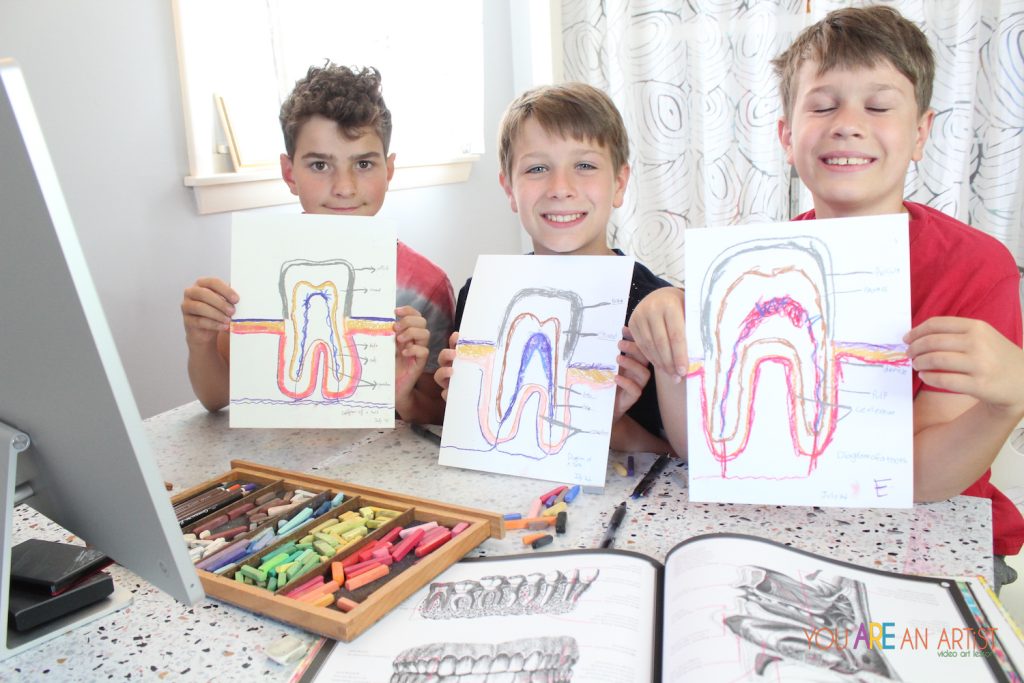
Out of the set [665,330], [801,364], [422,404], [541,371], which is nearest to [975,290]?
[801,364]

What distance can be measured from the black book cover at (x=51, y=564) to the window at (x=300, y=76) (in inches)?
39.8

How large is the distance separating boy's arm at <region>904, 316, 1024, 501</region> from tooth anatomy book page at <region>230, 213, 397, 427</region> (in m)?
0.65

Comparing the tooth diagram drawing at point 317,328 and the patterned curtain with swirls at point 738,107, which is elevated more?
the patterned curtain with swirls at point 738,107

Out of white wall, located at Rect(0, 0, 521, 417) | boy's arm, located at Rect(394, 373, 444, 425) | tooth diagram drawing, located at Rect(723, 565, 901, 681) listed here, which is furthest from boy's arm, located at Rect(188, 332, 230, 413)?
tooth diagram drawing, located at Rect(723, 565, 901, 681)

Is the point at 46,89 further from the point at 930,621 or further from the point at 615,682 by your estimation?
the point at 930,621

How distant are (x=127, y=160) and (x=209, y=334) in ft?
1.71

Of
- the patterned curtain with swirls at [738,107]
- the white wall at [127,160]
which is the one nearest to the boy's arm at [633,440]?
the white wall at [127,160]

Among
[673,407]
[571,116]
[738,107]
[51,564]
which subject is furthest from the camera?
[738,107]

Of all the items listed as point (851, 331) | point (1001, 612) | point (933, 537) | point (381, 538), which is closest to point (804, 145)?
point (851, 331)

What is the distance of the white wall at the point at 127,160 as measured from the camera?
1.31m

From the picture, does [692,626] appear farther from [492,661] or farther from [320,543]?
[320,543]

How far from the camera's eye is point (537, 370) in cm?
94

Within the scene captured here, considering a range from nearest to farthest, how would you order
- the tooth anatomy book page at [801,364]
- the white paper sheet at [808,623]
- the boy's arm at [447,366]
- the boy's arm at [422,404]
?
1. the white paper sheet at [808,623]
2. the tooth anatomy book page at [801,364]
3. the boy's arm at [447,366]
4. the boy's arm at [422,404]

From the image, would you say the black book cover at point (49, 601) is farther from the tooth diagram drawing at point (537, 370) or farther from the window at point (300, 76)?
the window at point (300, 76)
